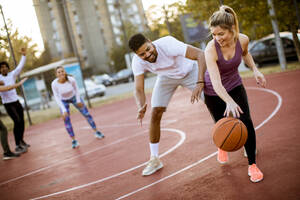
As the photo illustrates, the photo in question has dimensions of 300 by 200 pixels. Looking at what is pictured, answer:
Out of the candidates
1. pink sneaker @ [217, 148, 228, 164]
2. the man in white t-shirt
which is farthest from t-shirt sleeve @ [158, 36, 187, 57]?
pink sneaker @ [217, 148, 228, 164]

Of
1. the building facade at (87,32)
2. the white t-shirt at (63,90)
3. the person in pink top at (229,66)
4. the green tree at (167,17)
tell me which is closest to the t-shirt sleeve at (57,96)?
the white t-shirt at (63,90)

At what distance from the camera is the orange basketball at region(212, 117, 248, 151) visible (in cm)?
305

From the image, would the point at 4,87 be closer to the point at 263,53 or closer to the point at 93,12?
the point at 263,53

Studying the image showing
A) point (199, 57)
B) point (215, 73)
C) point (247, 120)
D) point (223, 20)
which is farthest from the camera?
point (199, 57)

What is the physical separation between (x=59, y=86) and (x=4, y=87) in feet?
3.53

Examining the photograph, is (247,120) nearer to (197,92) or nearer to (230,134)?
(230,134)

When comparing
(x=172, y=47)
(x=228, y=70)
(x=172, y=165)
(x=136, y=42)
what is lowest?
(x=172, y=165)

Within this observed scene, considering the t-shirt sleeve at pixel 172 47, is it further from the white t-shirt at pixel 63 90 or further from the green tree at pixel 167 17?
the green tree at pixel 167 17

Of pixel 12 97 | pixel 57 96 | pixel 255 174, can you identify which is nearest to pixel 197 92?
pixel 255 174

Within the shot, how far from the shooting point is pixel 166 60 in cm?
383

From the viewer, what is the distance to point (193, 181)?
11.8 ft

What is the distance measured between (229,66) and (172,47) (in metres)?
0.83

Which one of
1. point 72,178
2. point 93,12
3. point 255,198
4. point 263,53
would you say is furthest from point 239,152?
point 93,12

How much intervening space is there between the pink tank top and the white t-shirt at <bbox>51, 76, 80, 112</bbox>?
13.0ft
